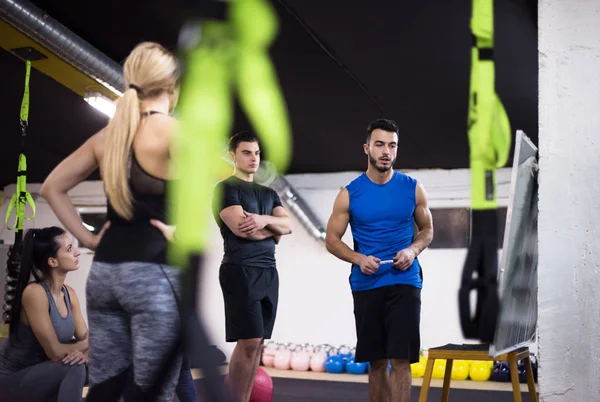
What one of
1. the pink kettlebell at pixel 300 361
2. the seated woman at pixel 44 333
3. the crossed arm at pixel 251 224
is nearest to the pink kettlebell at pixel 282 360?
the pink kettlebell at pixel 300 361

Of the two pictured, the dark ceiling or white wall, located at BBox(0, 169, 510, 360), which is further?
white wall, located at BBox(0, 169, 510, 360)

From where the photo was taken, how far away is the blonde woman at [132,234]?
6.00ft

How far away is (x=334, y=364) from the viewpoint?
20.6 feet

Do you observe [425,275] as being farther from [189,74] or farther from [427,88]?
[189,74]

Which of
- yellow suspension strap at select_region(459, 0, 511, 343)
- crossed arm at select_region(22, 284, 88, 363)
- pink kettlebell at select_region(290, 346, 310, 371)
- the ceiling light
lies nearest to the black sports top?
crossed arm at select_region(22, 284, 88, 363)

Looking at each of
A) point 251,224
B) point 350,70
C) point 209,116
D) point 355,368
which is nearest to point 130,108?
point 251,224

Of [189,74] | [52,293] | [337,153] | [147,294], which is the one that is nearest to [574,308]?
[147,294]

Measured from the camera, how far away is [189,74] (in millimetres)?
3621

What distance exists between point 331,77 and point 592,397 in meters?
3.07

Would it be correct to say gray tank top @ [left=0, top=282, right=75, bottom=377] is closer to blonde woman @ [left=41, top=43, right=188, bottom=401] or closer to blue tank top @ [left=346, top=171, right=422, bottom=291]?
blonde woman @ [left=41, top=43, right=188, bottom=401]

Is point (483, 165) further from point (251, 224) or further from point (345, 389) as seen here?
point (251, 224)

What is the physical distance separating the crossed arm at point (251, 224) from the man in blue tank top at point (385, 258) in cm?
23

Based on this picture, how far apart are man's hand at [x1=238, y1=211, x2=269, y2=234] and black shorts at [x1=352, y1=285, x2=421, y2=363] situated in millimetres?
516

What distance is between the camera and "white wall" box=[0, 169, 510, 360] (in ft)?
21.2
